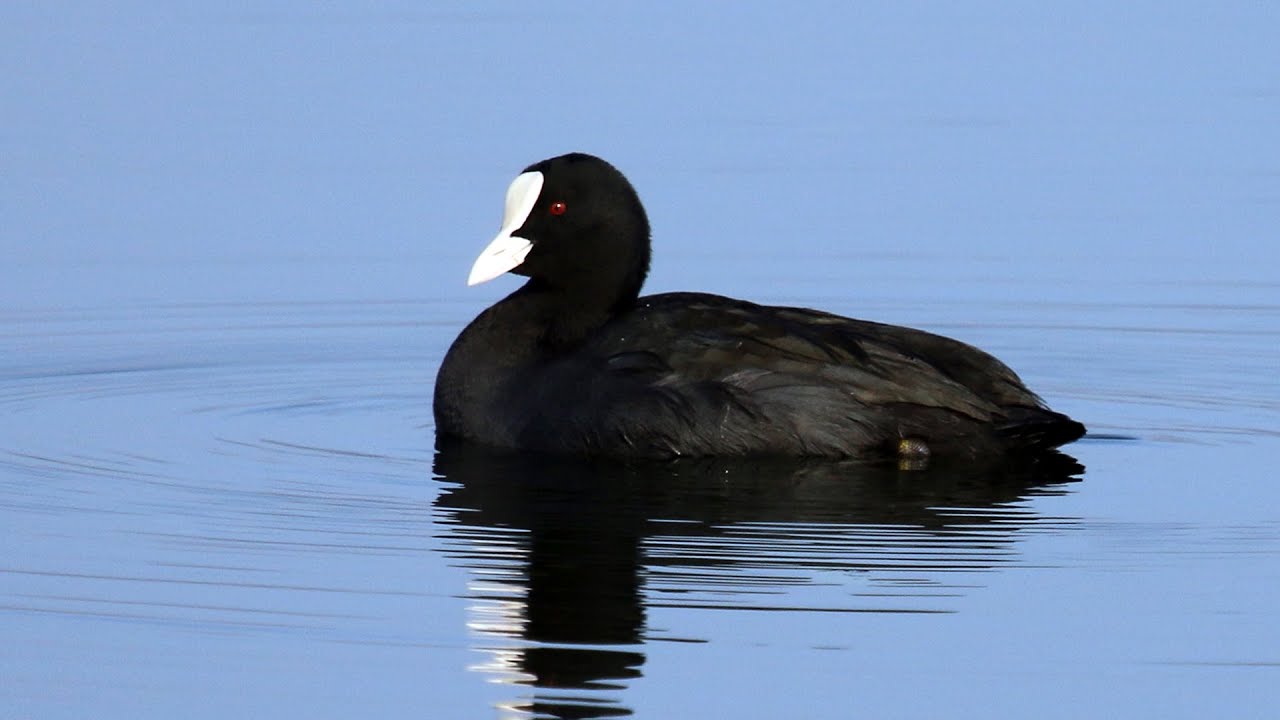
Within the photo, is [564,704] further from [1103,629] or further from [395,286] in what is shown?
[395,286]

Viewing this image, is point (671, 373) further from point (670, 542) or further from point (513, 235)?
point (670, 542)

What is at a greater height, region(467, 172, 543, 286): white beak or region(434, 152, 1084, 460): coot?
region(467, 172, 543, 286): white beak

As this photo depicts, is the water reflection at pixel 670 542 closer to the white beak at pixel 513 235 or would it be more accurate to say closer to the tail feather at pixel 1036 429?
the tail feather at pixel 1036 429

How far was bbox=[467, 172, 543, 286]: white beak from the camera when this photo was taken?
411 inches

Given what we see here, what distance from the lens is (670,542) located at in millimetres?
8242

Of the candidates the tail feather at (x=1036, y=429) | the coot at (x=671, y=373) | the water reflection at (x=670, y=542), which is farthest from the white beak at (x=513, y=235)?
the tail feather at (x=1036, y=429)

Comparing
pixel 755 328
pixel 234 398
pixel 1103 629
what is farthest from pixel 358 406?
pixel 1103 629

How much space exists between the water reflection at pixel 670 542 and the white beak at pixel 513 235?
2.66 ft

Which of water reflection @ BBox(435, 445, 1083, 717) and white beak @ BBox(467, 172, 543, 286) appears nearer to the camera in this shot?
water reflection @ BBox(435, 445, 1083, 717)

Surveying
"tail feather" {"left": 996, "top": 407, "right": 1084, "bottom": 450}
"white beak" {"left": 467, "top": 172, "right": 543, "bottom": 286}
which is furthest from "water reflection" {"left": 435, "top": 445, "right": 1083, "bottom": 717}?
"white beak" {"left": 467, "top": 172, "right": 543, "bottom": 286}

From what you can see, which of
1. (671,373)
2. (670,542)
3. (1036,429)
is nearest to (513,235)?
(671,373)

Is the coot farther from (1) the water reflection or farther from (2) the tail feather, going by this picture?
(1) the water reflection

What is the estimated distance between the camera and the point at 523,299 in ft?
34.4

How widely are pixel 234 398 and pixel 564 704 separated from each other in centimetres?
506
